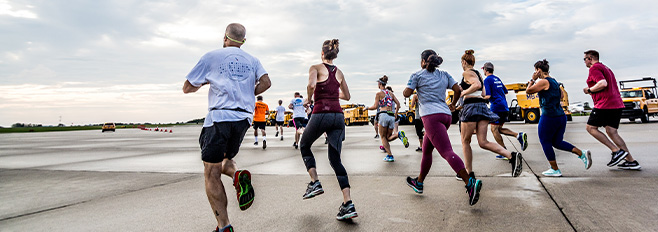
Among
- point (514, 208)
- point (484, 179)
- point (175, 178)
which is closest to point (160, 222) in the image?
point (175, 178)

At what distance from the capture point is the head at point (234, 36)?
9.59 feet

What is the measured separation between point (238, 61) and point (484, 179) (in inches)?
140

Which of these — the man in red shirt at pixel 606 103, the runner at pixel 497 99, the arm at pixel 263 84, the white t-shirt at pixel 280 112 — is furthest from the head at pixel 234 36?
the white t-shirt at pixel 280 112

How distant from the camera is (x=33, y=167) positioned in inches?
301

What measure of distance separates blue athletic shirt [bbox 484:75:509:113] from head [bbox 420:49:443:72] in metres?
2.65

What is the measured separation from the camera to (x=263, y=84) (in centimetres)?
295

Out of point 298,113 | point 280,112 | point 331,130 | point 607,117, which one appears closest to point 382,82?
point 607,117

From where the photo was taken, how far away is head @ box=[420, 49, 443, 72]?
3918mm

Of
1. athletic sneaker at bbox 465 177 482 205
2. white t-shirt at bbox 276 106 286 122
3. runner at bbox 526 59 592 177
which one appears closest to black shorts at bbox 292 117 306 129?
white t-shirt at bbox 276 106 286 122

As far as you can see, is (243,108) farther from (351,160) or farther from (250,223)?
(351,160)

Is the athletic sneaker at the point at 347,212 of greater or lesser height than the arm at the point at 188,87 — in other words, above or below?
below

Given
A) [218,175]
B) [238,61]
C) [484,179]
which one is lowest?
[484,179]

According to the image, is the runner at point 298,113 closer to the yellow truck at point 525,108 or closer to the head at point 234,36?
the head at point 234,36

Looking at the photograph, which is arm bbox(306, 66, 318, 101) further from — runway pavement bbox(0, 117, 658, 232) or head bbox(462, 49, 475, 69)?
head bbox(462, 49, 475, 69)
